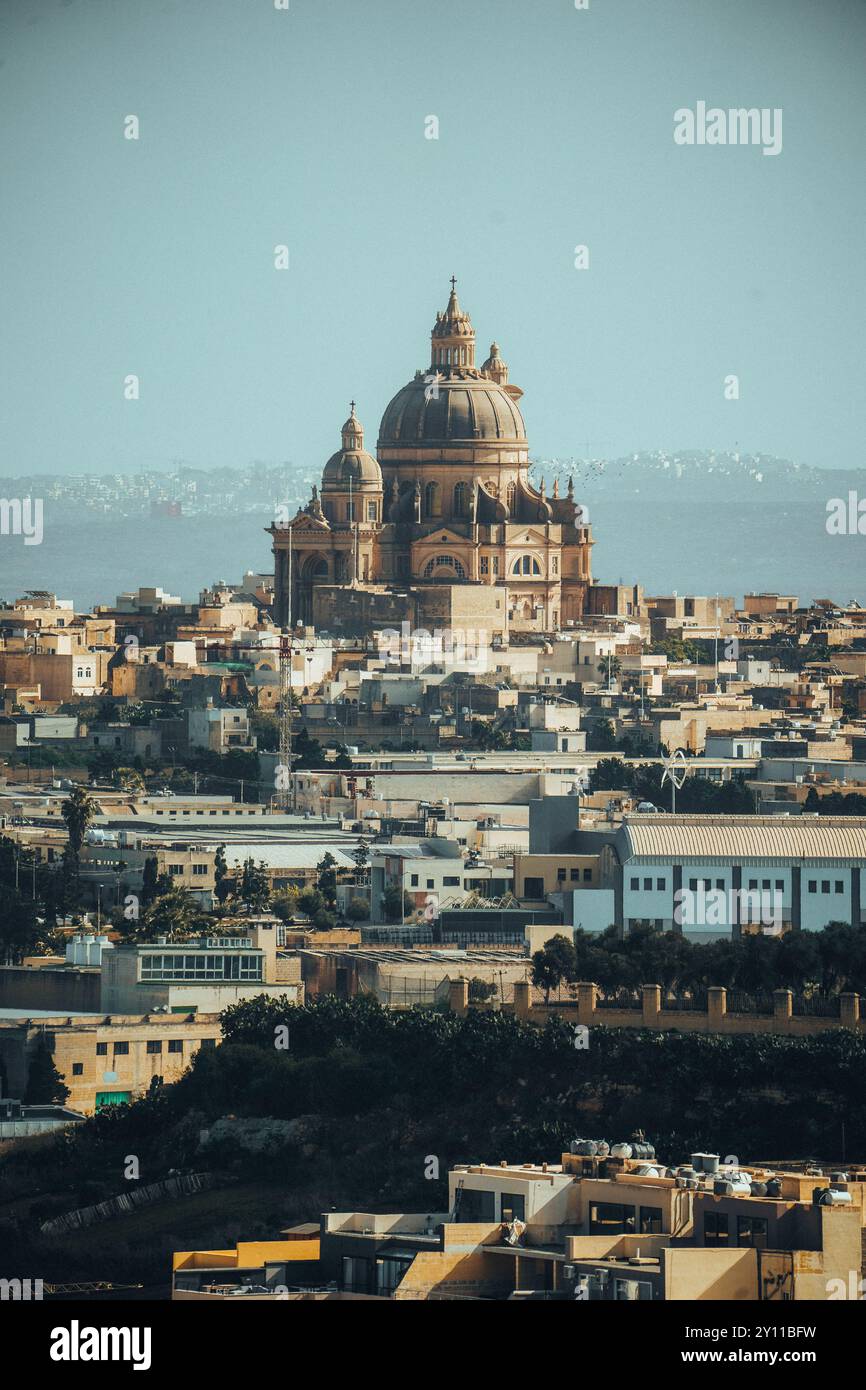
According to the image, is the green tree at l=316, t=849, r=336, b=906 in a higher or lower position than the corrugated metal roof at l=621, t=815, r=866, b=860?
lower

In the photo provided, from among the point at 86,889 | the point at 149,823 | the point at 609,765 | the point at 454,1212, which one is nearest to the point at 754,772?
the point at 609,765

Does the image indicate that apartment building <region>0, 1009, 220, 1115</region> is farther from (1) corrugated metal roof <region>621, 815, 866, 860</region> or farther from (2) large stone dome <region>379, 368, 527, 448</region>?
(2) large stone dome <region>379, 368, 527, 448</region>

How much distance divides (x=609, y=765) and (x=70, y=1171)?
30970 mm

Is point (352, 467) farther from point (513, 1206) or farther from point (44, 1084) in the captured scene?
point (513, 1206)

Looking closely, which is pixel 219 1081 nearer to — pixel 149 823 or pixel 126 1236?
pixel 126 1236

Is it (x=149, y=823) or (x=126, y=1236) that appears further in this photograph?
(x=149, y=823)

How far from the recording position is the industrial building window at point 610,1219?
1596 inches

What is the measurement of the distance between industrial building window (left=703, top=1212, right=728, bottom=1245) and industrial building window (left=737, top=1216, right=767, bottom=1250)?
0.44ft

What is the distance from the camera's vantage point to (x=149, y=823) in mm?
75250

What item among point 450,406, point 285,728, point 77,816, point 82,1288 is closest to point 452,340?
point 450,406

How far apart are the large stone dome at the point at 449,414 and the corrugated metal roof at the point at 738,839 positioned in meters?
64.1

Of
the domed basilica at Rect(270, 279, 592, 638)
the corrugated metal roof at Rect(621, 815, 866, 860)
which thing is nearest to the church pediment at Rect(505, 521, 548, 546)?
the domed basilica at Rect(270, 279, 592, 638)

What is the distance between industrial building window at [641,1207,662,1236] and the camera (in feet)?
132

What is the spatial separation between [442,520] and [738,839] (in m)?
66.5
